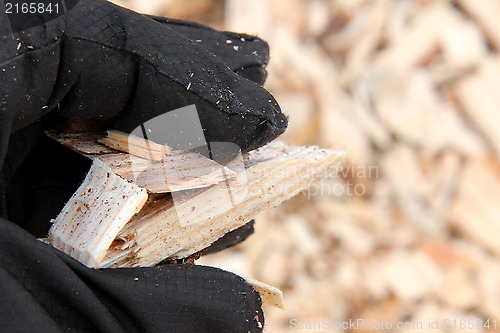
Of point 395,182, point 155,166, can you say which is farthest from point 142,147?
point 395,182

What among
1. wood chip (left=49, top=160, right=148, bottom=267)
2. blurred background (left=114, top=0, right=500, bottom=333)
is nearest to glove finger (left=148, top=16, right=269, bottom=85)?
wood chip (left=49, top=160, right=148, bottom=267)

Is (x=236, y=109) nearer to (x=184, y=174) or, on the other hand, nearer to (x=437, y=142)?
(x=184, y=174)

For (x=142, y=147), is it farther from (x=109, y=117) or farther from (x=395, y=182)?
(x=395, y=182)

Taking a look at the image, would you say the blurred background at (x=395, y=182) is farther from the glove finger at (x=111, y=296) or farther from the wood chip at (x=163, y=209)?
the glove finger at (x=111, y=296)

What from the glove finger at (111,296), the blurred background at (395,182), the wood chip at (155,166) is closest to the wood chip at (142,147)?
the wood chip at (155,166)

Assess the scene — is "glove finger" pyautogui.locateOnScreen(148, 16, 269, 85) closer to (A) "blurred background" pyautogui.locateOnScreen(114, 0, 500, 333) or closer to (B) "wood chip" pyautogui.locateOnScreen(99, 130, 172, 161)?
(B) "wood chip" pyautogui.locateOnScreen(99, 130, 172, 161)

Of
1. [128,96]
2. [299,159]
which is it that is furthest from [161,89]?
[299,159]

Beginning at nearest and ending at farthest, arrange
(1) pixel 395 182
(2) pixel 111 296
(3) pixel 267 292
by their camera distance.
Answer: (2) pixel 111 296 < (3) pixel 267 292 < (1) pixel 395 182

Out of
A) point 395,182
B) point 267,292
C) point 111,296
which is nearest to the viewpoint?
point 111,296
